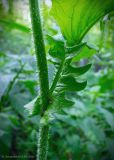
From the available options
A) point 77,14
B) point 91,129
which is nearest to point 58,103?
point 77,14

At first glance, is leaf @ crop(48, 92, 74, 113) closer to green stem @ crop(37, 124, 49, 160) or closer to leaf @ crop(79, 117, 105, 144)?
green stem @ crop(37, 124, 49, 160)

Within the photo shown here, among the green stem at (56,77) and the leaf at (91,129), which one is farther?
the leaf at (91,129)

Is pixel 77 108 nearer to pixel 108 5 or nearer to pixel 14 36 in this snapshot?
pixel 108 5

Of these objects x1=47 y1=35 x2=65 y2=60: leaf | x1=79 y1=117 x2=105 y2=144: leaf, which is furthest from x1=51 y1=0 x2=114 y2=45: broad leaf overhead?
x1=79 y1=117 x2=105 y2=144: leaf

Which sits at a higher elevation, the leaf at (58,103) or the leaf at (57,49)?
the leaf at (57,49)

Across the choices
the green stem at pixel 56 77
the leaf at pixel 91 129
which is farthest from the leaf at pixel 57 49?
the leaf at pixel 91 129

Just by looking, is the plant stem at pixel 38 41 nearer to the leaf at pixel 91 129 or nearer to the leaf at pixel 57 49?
the leaf at pixel 57 49

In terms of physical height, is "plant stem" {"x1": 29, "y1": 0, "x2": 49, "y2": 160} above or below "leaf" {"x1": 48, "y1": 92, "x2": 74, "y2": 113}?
above

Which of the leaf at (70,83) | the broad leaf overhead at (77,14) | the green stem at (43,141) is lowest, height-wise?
the green stem at (43,141)

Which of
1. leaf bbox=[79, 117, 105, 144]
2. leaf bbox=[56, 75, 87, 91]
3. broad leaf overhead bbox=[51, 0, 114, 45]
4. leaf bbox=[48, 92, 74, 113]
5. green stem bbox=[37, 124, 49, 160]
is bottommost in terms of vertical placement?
leaf bbox=[79, 117, 105, 144]
